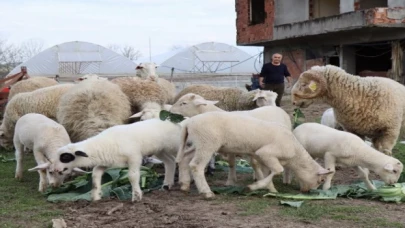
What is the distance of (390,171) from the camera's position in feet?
22.9

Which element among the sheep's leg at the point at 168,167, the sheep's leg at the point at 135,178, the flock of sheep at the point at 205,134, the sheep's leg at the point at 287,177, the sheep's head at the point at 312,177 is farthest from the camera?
the sheep's leg at the point at 287,177

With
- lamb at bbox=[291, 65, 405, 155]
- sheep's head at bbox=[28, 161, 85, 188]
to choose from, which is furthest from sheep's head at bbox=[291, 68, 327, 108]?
sheep's head at bbox=[28, 161, 85, 188]

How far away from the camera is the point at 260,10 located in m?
29.8

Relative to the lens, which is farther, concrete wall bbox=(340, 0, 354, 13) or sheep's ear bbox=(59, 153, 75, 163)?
concrete wall bbox=(340, 0, 354, 13)

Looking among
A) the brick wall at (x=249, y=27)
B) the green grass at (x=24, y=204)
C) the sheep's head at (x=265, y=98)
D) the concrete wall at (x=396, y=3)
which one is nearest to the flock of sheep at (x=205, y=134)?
the green grass at (x=24, y=204)

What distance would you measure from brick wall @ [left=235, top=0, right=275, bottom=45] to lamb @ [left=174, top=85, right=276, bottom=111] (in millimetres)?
15822

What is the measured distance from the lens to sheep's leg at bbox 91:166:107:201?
663 cm

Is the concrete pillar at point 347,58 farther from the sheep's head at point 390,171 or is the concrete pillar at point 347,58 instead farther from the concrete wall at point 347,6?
the sheep's head at point 390,171

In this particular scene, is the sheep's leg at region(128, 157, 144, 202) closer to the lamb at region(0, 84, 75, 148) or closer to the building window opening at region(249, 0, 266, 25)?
the lamb at region(0, 84, 75, 148)

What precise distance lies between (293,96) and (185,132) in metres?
2.65

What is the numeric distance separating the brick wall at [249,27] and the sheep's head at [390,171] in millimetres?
20455

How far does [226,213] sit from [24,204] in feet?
7.77

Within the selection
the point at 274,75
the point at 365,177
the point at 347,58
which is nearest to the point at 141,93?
the point at 365,177

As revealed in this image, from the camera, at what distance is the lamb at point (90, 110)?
858 centimetres
